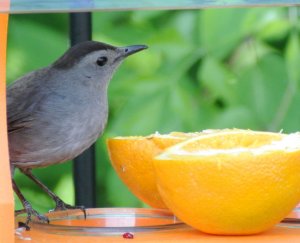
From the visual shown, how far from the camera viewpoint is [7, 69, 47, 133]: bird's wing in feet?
6.41

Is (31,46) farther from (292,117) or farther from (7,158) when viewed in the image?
(7,158)

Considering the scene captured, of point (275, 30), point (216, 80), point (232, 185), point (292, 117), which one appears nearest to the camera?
point (232, 185)

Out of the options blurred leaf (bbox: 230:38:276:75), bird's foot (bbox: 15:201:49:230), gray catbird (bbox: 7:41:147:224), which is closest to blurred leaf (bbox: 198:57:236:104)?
blurred leaf (bbox: 230:38:276:75)

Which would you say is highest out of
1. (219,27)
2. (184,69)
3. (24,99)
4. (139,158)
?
(219,27)

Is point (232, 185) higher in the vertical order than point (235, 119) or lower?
lower

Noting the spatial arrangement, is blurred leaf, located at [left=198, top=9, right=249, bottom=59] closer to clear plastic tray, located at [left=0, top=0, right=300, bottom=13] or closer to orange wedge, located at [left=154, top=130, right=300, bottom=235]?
orange wedge, located at [left=154, top=130, right=300, bottom=235]

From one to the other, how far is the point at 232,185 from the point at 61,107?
59cm

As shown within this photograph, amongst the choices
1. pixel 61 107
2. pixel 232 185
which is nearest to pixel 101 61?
pixel 61 107

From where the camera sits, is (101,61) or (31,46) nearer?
(101,61)

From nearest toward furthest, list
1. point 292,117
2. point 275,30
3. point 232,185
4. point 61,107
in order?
point 232,185
point 61,107
point 292,117
point 275,30

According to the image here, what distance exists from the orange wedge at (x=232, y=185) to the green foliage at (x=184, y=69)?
1297mm

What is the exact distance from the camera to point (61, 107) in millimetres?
1942

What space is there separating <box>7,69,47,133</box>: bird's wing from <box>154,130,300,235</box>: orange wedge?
1.77ft

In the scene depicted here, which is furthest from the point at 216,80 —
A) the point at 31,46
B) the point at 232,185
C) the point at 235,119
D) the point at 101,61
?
the point at 232,185
